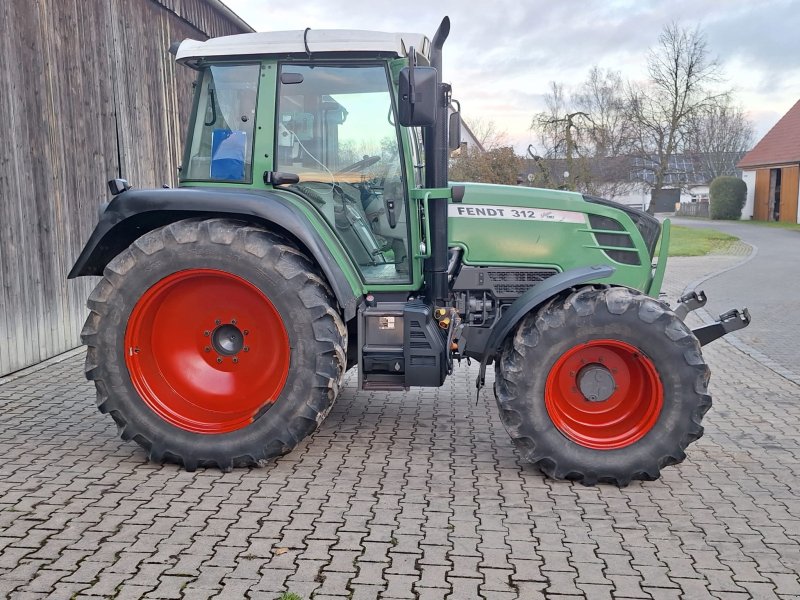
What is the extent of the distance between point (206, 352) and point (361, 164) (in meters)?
1.53

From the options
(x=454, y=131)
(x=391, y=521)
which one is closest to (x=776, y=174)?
(x=454, y=131)

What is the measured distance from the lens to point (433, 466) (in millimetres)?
4914

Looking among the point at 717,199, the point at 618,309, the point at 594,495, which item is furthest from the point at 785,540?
the point at 717,199

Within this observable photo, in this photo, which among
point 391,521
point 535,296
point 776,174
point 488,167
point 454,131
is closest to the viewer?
point 391,521

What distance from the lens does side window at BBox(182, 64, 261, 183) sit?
4.87 metres

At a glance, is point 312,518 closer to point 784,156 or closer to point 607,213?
point 607,213

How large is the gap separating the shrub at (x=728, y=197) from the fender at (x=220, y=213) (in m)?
43.0

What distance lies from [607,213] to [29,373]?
549 centimetres

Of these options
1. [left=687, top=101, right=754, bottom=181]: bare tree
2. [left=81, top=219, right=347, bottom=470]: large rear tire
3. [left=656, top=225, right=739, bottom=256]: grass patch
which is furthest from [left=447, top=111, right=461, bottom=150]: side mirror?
[left=687, top=101, right=754, bottom=181]: bare tree

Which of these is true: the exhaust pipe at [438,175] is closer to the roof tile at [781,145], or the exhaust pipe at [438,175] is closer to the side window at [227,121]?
the side window at [227,121]

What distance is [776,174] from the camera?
40719mm

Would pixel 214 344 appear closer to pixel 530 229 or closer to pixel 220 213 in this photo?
pixel 220 213

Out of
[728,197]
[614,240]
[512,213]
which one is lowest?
[728,197]

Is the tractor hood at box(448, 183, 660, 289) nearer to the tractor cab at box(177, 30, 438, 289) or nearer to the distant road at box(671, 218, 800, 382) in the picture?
the tractor cab at box(177, 30, 438, 289)
